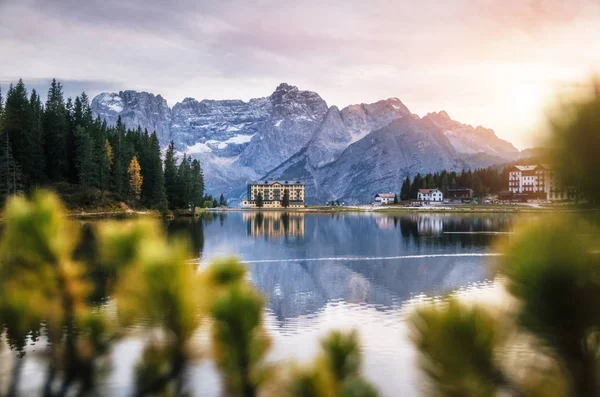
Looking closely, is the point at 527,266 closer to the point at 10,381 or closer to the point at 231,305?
the point at 231,305

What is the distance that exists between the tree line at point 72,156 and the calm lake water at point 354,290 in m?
44.6

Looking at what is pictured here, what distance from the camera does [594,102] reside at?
2.48 metres

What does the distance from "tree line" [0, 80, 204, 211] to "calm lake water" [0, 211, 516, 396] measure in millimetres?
44626

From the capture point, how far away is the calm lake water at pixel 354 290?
617 inches

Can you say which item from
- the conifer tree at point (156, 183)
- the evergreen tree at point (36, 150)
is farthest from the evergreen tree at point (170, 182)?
the evergreen tree at point (36, 150)

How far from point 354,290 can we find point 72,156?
93224 millimetres

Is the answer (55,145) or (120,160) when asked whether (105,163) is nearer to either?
(120,160)

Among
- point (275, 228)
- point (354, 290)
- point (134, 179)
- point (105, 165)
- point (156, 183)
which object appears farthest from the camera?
point (156, 183)

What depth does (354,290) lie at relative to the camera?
34.1 m

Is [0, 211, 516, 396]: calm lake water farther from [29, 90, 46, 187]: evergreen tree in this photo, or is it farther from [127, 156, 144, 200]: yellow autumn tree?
[29, 90, 46, 187]: evergreen tree

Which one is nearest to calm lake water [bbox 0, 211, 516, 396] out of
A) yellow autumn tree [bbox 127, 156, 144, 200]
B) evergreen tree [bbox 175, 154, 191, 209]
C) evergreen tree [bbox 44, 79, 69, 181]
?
yellow autumn tree [bbox 127, 156, 144, 200]

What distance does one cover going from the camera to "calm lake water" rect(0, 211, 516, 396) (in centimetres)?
1567

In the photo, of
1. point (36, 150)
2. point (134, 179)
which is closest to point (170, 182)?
point (134, 179)

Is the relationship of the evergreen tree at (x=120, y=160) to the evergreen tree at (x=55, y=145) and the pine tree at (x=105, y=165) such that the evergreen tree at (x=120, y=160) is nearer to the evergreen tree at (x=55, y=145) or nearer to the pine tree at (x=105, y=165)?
the pine tree at (x=105, y=165)
